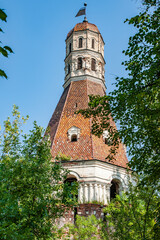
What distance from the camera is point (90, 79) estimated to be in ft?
84.3

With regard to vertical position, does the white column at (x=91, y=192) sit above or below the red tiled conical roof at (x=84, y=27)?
below

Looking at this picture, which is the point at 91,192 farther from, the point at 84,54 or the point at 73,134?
the point at 84,54

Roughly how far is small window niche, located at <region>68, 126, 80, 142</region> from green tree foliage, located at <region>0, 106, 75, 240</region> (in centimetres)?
1046

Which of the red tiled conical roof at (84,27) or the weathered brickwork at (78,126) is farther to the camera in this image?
the red tiled conical roof at (84,27)

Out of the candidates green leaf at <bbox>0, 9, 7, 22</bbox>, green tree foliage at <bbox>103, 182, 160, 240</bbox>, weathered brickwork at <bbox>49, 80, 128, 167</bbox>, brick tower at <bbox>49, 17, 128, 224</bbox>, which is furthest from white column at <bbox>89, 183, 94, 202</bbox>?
green leaf at <bbox>0, 9, 7, 22</bbox>

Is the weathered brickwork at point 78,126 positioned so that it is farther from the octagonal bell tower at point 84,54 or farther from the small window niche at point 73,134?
the octagonal bell tower at point 84,54

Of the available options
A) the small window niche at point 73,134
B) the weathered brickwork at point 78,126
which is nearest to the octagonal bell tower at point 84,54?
the weathered brickwork at point 78,126

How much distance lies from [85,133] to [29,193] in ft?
40.1

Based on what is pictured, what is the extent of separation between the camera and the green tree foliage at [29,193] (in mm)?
7223

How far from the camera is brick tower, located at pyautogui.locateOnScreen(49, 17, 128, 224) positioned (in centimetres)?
1766

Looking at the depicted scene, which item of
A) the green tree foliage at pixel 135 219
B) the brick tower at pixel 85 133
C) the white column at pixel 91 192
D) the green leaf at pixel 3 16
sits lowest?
the green tree foliage at pixel 135 219

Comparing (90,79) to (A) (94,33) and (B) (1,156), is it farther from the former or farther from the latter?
(B) (1,156)

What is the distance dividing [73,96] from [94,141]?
19.2 feet

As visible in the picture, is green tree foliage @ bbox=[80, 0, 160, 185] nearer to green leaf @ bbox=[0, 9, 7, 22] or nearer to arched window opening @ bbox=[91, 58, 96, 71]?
green leaf @ bbox=[0, 9, 7, 22]
